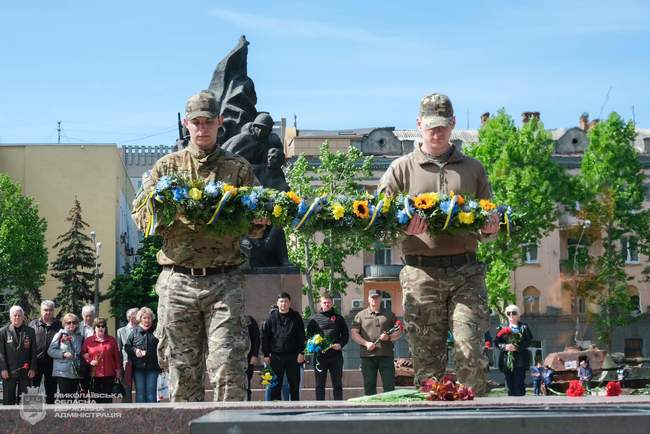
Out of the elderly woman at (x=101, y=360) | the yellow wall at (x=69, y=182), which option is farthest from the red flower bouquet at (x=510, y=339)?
the yellow wall at (x=69, y=182)

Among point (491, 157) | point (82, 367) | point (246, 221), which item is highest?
point (491, 157)

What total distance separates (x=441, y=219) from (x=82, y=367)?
9.29 m

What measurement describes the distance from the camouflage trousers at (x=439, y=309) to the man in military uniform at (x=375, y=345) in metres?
8.77

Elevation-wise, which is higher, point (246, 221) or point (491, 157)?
point (491, 157)

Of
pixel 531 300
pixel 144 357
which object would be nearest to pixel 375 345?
pixel 144 357

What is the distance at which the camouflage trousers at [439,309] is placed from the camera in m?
9.88

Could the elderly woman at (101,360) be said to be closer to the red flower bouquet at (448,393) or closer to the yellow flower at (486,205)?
the yellow flower at (486,205)

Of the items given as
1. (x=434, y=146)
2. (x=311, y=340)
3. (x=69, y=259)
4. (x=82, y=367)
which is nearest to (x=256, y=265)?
(x=311, y=340)

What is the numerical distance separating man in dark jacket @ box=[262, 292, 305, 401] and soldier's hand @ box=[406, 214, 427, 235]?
8497 mm

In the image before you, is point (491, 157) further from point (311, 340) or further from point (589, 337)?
point (311, 340)

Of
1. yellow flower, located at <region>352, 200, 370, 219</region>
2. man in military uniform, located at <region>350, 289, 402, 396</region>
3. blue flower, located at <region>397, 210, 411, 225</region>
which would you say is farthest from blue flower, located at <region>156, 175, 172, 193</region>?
man in military uniform, located at <region>350, 289, 402, 396</region>

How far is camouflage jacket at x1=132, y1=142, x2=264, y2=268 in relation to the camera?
9750 millimetres

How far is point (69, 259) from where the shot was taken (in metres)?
71.1

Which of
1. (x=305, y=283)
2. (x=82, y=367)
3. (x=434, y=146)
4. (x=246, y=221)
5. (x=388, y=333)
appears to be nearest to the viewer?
(x=246, y=221)
